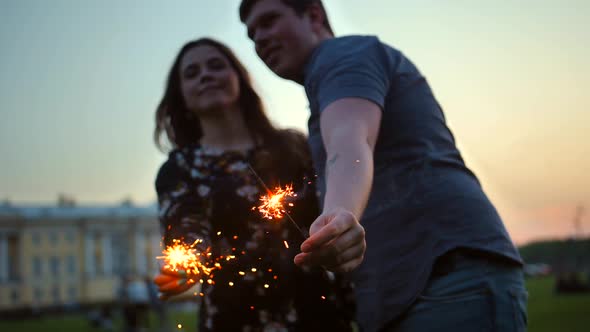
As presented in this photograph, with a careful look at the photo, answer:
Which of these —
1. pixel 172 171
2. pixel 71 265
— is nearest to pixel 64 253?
pixel 71 265

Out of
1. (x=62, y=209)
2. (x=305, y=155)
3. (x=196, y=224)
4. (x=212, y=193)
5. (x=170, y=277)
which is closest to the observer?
(x=170, y=277)

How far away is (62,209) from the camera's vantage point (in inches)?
3219

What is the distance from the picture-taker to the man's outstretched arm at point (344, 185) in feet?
3.58

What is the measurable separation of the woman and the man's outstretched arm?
1.74ft

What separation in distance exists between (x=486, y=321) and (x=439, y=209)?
11.2 inches

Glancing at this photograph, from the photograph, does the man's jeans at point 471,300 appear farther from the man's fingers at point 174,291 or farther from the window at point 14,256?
the window at point 14,256

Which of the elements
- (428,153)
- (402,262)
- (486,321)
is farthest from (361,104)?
(486,321)

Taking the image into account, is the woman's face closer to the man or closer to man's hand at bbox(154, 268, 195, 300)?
man's hand at bbox(154, 268, 195, 300)

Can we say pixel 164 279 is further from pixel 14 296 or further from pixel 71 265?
pixel 71 265

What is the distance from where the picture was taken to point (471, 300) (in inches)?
60.1

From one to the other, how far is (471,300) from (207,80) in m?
1.66

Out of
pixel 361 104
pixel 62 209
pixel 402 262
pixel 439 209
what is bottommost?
pixel 62 209

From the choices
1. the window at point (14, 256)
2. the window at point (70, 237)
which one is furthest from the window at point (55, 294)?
the window at point (70, 237)

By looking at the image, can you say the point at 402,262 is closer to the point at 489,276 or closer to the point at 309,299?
the point at 489,276
